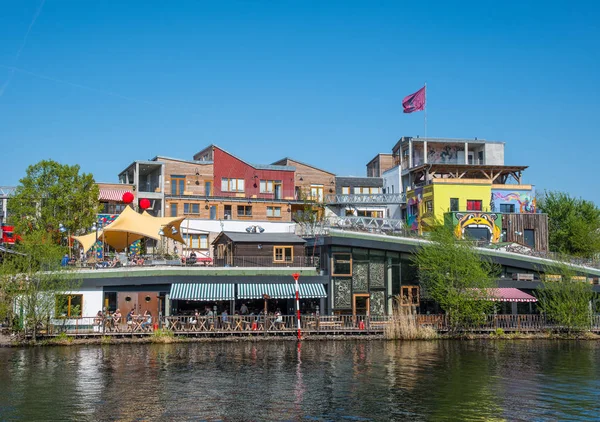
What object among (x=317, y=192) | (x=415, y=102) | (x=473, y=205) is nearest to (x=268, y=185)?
(x=317, y=192)

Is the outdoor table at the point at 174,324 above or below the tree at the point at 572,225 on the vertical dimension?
below

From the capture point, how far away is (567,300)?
5388 cm

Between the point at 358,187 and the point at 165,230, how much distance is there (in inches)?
1428

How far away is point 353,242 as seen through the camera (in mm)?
56375

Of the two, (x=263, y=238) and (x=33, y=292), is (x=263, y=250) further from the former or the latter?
(x=33, y=292)

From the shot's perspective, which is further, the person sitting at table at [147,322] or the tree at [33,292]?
the person sitting at table at [147,322]

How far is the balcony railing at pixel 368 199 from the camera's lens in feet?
267

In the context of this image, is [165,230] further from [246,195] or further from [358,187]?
[358,187]

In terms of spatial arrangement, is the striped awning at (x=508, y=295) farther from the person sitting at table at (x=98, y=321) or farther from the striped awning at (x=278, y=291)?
the person sitting at table at (x=98, y=321)

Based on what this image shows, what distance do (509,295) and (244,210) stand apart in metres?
32.3

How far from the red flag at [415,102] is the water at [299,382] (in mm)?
39288

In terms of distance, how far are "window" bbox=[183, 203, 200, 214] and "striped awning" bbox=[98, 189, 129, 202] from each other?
6701 millimetres

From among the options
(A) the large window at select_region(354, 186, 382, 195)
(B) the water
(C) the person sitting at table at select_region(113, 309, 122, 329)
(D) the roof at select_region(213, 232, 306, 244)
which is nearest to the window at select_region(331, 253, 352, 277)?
(D) the roof at select_region(213, 232, 306, 244)

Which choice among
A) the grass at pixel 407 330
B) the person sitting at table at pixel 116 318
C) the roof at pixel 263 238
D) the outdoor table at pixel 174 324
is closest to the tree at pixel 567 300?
the grass at pixel 407 330
